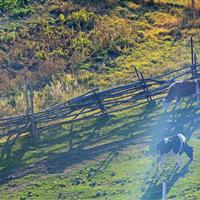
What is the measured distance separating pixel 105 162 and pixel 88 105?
3425 millimetres

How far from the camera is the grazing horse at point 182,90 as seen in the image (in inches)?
894

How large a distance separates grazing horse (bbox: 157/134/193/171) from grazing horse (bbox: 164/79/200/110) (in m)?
4.00

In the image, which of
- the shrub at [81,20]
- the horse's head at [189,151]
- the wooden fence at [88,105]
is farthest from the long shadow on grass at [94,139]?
the shrub at [81,20]

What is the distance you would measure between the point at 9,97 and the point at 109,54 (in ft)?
18.0

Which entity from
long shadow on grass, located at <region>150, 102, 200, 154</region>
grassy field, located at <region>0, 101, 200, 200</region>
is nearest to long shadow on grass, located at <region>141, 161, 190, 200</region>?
grassy field, located at <region>0, 101, 200, 200</region>

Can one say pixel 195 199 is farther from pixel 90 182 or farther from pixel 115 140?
pixel 115 140

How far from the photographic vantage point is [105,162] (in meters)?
19.8

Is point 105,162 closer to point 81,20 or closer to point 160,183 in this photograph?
point 160,183

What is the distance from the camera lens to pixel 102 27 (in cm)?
3117

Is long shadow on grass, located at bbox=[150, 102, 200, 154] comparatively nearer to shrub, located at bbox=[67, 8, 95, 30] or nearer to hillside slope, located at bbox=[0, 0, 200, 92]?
hillside slope, located at bbox=[0, 0, 200, 92]

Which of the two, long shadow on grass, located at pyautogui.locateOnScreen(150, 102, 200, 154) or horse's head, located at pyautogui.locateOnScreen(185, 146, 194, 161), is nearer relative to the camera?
horse's head, located at pyautogui.locateOnScreen(185, 146, 194, 161)

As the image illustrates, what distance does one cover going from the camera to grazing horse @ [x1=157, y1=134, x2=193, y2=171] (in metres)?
18.5

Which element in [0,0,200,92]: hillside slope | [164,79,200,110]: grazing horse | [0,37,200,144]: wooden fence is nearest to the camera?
[0,37,200,144]: wooden fence

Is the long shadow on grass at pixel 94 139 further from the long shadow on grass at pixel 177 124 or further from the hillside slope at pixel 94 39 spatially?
the hillside slope at pixel 94 39
